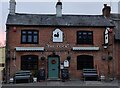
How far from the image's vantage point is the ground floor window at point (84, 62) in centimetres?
2405

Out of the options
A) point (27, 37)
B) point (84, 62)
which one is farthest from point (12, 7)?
point (84, 62)

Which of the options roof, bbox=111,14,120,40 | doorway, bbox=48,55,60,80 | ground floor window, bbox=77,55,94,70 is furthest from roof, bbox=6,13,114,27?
doorway, bbox=48,55,60,80

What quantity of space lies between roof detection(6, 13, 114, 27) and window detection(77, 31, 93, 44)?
76 cm

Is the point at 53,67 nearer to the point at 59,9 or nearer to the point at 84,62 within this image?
the point at 84,62

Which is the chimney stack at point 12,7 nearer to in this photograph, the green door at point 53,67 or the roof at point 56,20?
the roof at point 56,20

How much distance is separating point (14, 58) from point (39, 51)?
2.35m

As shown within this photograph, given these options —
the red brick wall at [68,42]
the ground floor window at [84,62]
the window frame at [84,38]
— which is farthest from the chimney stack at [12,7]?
the ground floor window at [84,62]

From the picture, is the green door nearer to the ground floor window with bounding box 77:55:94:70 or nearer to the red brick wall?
the red brick wall

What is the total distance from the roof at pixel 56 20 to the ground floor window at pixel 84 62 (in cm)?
303

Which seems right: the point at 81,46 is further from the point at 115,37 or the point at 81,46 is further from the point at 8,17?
the point at 8,17

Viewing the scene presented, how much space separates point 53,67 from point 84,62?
2942mm

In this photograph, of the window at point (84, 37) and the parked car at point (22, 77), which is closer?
the parked car at point (22, 77)

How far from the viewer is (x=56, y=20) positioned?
995 inches

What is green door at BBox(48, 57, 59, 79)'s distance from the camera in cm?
2370
